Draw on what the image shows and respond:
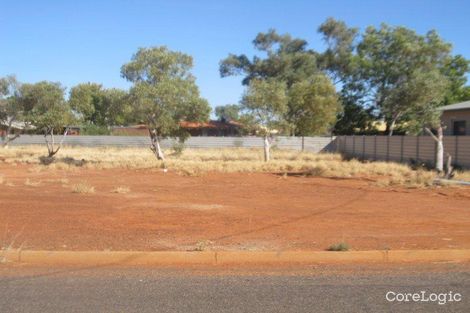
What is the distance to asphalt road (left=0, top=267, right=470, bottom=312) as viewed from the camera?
588 centimetres

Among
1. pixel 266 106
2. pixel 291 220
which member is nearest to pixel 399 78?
pixel 266 106

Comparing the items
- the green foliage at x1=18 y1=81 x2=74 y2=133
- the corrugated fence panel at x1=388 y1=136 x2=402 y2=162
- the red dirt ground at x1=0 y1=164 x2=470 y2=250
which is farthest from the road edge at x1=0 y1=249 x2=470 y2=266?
the corrugated fence panel at x1=388 y1=136 x2=402 y2=162

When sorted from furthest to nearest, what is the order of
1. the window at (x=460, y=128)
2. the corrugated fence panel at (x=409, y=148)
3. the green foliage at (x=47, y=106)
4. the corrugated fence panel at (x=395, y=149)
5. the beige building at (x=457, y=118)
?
the window at (x=460, y=128)
the beige building at (x=457, y=118)
the corrugated fence panel at (x=395, y=149)
the corrugated fence panel at (x=409, y=148)
the green foliage at (x=47, y=106)

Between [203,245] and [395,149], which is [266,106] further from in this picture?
[203,245]

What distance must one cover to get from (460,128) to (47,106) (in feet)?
92.7

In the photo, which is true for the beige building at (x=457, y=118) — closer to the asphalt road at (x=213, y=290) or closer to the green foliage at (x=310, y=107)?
the green foliage at (x=310, y=107)

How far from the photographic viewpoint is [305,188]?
19531mm

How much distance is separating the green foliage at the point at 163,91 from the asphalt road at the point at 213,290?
2178 cm

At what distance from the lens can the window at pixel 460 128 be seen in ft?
124

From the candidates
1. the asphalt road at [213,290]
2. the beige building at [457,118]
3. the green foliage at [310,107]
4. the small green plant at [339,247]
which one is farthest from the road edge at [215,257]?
the beige building at [457,118]

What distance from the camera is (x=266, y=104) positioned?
35.2 meters

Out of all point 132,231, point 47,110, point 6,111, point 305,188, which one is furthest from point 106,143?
point 132,231

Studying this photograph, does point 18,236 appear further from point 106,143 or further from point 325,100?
point 106,143

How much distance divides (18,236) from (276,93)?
2662 cm
